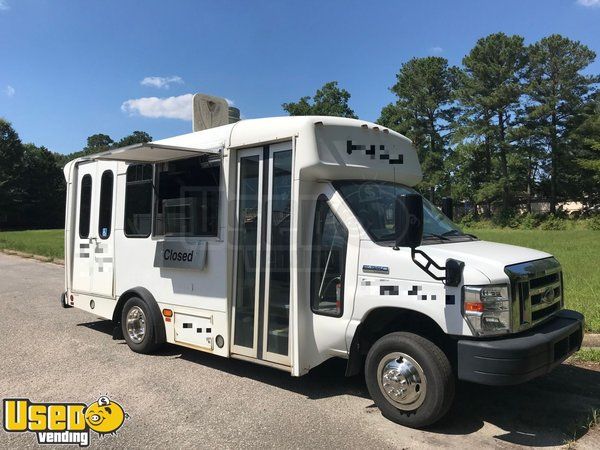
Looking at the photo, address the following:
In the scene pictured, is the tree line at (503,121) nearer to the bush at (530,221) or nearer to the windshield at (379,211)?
the bush at (530,221)

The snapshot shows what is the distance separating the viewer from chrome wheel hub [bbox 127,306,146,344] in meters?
6.72

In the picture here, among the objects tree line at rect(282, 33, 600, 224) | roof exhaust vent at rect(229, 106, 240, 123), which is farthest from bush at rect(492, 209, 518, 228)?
roof exhaust vent at rect(229, 106, 240, 123)

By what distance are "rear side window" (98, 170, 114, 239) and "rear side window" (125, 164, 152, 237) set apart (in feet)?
1.58

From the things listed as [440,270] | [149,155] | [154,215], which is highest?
[149,155]

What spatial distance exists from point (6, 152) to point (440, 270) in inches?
2880

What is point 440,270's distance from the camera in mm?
4129

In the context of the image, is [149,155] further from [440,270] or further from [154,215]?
[440,270]

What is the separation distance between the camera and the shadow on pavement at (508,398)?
4.31m

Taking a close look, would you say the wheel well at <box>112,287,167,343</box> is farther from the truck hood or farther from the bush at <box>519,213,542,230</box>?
the bush at <box>519,213,542,230</box>

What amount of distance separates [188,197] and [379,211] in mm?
2544

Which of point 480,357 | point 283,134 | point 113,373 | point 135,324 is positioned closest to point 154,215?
point 135,324

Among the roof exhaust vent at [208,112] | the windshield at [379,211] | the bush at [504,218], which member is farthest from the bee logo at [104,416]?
the bush at [504,218]

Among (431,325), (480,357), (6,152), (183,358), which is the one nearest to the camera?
(480,357)

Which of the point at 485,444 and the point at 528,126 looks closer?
the point at 485,444
